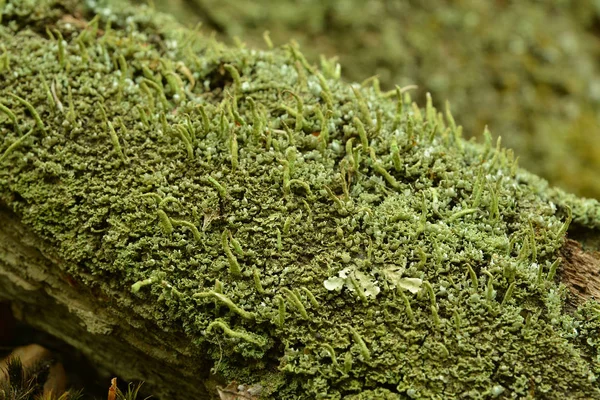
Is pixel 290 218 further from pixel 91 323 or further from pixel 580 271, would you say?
pixel 580 271

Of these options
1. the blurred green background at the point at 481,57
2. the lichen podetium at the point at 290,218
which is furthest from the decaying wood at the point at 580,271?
the blurred green background at the point at 481,57

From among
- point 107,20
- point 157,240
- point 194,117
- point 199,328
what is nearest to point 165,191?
point 157,240

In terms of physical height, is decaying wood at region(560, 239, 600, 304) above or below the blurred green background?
below

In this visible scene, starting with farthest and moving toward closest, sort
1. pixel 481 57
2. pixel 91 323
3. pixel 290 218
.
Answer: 1. pixel 481 57
2. pixel 91 323
3. pixel 290 218

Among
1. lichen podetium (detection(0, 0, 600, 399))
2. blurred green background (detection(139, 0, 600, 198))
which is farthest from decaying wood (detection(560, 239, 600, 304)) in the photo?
blurred green background (detection(139, 0, 600, 198))

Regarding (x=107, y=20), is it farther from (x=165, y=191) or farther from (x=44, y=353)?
(x=44, y=353)

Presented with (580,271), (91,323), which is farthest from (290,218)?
(580,271)

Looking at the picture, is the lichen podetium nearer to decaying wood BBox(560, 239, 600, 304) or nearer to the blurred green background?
decaying wood BBox(560, 239, 600, 304)
